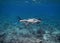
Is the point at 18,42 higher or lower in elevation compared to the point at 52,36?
lower

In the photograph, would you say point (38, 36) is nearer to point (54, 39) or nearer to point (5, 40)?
point (54, 39)

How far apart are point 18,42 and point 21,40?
18 cm

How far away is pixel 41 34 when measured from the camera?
21.2ft

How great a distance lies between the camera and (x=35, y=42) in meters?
5.41

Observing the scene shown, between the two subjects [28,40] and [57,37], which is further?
[57,37]

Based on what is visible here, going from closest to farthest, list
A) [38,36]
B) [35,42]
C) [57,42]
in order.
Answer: [35,42] → [57,42] → [38,36]

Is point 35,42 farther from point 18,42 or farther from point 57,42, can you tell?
point 57,42

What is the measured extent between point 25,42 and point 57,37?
5.48 ft

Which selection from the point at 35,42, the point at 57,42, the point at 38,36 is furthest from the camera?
the point at 38,36

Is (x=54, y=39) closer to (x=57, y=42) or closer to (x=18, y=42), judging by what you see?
(x=57, y=42)

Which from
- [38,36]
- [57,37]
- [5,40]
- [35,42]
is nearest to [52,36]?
[57,37]

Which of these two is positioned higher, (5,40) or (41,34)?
(41,34)

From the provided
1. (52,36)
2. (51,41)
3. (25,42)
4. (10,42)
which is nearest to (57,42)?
(51,41)

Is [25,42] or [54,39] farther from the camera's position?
[54,39]
